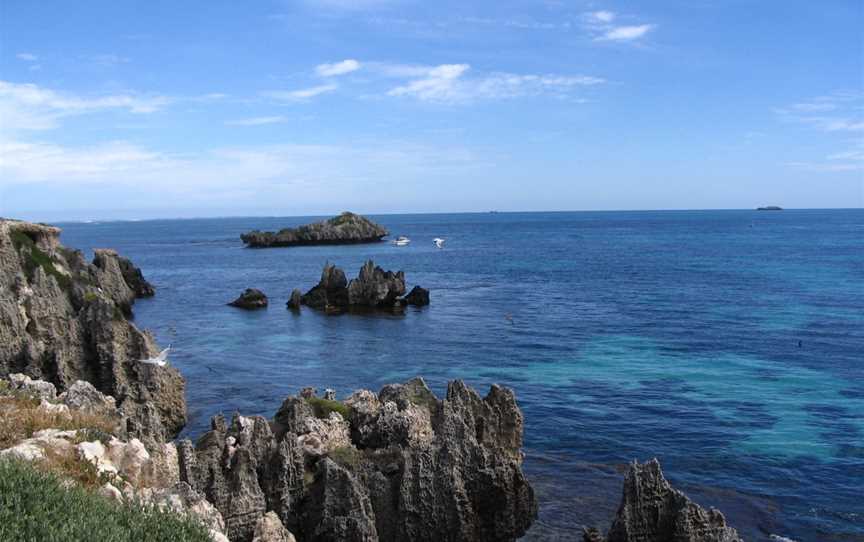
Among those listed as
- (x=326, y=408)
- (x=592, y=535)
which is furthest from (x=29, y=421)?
(x=592, y=535)

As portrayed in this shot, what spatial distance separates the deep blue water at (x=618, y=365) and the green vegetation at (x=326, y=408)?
821 cm

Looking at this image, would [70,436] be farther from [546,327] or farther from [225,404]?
[546,327]

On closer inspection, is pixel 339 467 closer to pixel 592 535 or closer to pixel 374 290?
pixel 592 535

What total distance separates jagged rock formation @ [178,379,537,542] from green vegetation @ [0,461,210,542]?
7.83 metres

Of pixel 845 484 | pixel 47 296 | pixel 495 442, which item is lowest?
pixel 845 484

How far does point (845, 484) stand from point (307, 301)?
6149 cm

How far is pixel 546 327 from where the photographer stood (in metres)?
65.7

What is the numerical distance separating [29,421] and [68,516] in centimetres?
769

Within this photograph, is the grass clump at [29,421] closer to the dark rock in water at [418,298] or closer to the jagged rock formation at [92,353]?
the jagged rock formation at [92,353]

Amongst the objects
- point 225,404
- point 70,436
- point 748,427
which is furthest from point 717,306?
point 70,436

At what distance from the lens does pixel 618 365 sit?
50594mm

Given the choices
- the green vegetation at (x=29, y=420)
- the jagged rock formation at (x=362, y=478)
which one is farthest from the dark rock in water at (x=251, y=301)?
the green vegetation at (x=29, y=420)

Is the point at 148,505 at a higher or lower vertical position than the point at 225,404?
higher

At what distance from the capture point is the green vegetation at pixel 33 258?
6756cm
